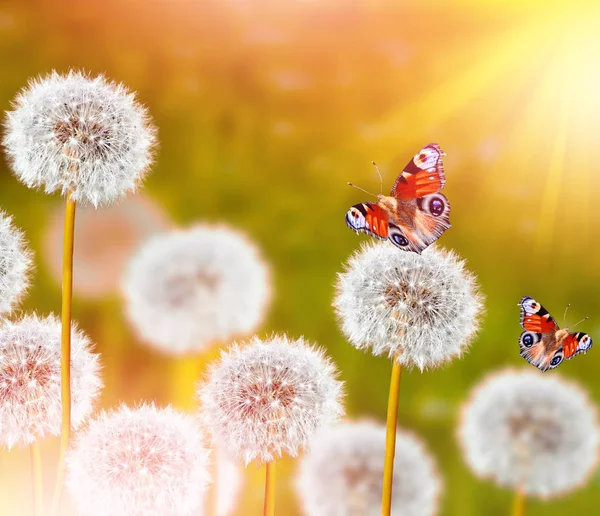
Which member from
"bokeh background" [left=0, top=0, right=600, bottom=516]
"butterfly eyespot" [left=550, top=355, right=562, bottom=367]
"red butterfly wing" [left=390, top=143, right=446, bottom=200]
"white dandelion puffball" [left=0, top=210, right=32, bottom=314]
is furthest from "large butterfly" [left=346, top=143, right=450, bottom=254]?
"white dandelion puffball" [left=0, top=210, right=32, bottom=314]

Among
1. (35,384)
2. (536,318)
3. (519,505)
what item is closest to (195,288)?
(35,384)

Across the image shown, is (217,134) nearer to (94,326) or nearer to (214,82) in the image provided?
(214,82)

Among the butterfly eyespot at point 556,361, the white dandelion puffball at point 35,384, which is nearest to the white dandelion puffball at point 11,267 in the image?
the white dandelion puffball at point 35,384

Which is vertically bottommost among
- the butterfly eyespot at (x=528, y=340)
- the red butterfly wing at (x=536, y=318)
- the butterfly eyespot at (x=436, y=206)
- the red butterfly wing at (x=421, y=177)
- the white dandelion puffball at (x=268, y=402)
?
the white dandelion puffball at (x=268, y=402)

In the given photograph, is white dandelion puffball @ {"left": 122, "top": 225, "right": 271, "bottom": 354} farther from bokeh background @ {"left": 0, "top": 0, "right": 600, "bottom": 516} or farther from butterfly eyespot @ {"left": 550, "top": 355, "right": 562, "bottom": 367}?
butterfly eyespot @ {"left": 550, "top": 355, "right": 562, "bottom": 367}

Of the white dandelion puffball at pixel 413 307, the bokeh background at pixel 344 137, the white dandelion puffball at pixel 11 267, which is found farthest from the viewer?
the bokeh background at pixel 344 137

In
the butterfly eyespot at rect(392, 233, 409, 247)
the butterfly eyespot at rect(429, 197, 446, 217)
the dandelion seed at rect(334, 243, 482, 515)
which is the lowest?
the dandelion seed at rect(334, 243, 482, 515)

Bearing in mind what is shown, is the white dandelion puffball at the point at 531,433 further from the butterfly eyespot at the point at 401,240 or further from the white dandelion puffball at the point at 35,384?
the white dandelion puffball at the point at 35,384

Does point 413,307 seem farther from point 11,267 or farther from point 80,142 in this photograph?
point 11,267
